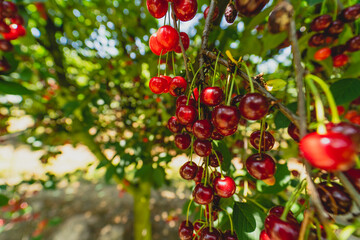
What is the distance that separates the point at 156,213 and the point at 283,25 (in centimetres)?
496

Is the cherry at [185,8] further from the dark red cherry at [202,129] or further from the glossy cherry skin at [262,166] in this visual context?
the glossy cherry skin at [262,166]

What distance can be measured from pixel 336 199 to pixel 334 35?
108 cm

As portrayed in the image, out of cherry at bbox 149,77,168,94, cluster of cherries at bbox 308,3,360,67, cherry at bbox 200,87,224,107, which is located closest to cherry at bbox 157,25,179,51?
cherry at bbox 149,77,168,94

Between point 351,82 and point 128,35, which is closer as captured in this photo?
point 351,82

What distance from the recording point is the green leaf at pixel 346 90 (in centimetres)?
97

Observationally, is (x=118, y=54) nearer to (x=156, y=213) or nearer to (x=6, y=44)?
(x=6, y=44)

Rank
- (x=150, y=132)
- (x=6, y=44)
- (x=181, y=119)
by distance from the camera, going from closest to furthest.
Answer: (x=181, y=119) < (x=6, y=44) < (x=150, y=132)

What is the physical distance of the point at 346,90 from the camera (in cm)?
101

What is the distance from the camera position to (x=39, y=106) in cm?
317

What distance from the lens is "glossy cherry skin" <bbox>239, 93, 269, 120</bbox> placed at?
58 centimetres

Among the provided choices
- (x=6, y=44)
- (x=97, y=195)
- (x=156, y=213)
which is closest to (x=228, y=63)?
(x=6, y=44)

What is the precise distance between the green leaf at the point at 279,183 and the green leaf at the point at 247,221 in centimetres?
38

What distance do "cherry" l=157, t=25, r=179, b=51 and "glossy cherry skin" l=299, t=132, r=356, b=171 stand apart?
70 centimetres

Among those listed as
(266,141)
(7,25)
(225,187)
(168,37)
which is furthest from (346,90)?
(7,25)
